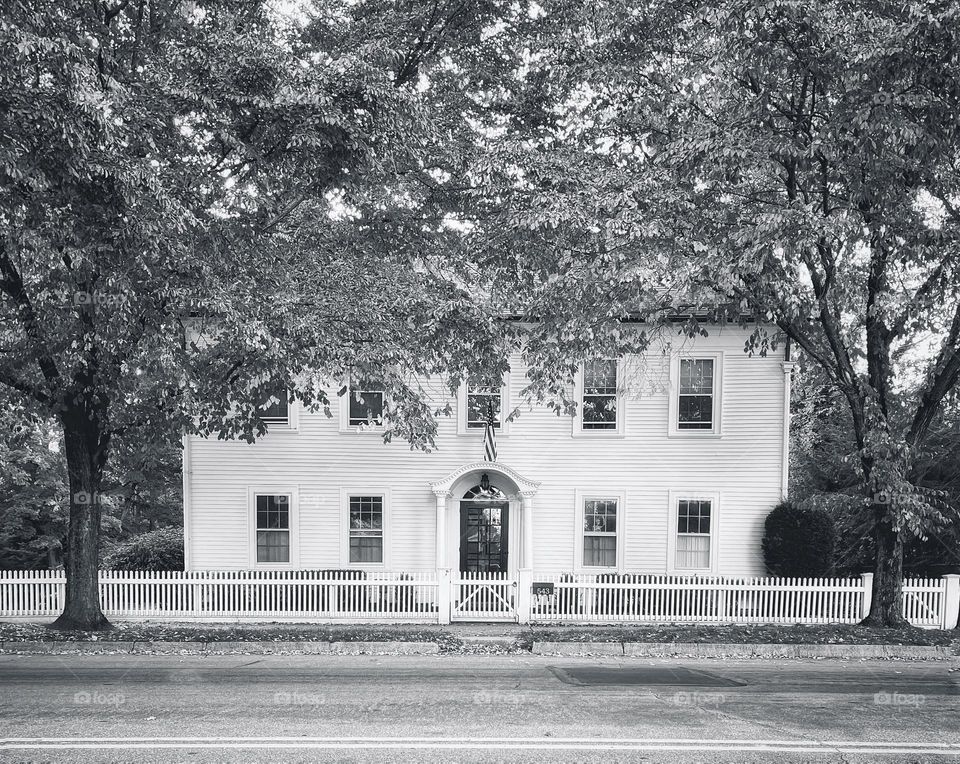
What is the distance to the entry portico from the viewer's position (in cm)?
1770

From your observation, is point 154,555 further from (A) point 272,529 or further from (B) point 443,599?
(B) point 443,599

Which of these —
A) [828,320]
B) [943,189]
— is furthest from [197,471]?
[943,189]

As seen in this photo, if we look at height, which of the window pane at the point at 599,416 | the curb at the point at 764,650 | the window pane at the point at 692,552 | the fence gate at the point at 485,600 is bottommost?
the curb at the point at 764,650

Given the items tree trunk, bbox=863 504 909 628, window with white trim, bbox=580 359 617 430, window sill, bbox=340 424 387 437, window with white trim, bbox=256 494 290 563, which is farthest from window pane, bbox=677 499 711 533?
window with white trim, bbox=256 494 290 563

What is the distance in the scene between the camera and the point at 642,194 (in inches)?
480

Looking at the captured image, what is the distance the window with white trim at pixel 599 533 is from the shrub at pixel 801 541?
3.60m

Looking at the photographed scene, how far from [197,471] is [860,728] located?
1481cm

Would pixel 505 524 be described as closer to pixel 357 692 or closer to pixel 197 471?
pixel 197 471

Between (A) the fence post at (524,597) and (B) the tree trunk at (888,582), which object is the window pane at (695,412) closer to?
(B) the tree trunk at (888,582)

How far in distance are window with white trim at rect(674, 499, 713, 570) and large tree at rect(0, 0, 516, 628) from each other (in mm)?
7727

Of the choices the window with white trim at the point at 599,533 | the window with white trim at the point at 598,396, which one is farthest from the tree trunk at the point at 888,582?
the window with white trim at the point at 598,396

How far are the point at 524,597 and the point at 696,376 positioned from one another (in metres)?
6.77

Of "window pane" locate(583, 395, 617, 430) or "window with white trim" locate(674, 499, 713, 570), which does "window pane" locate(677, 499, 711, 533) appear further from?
"window pane" locate(583, 395, 617, 430)

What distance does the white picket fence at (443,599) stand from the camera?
51.6 feet
